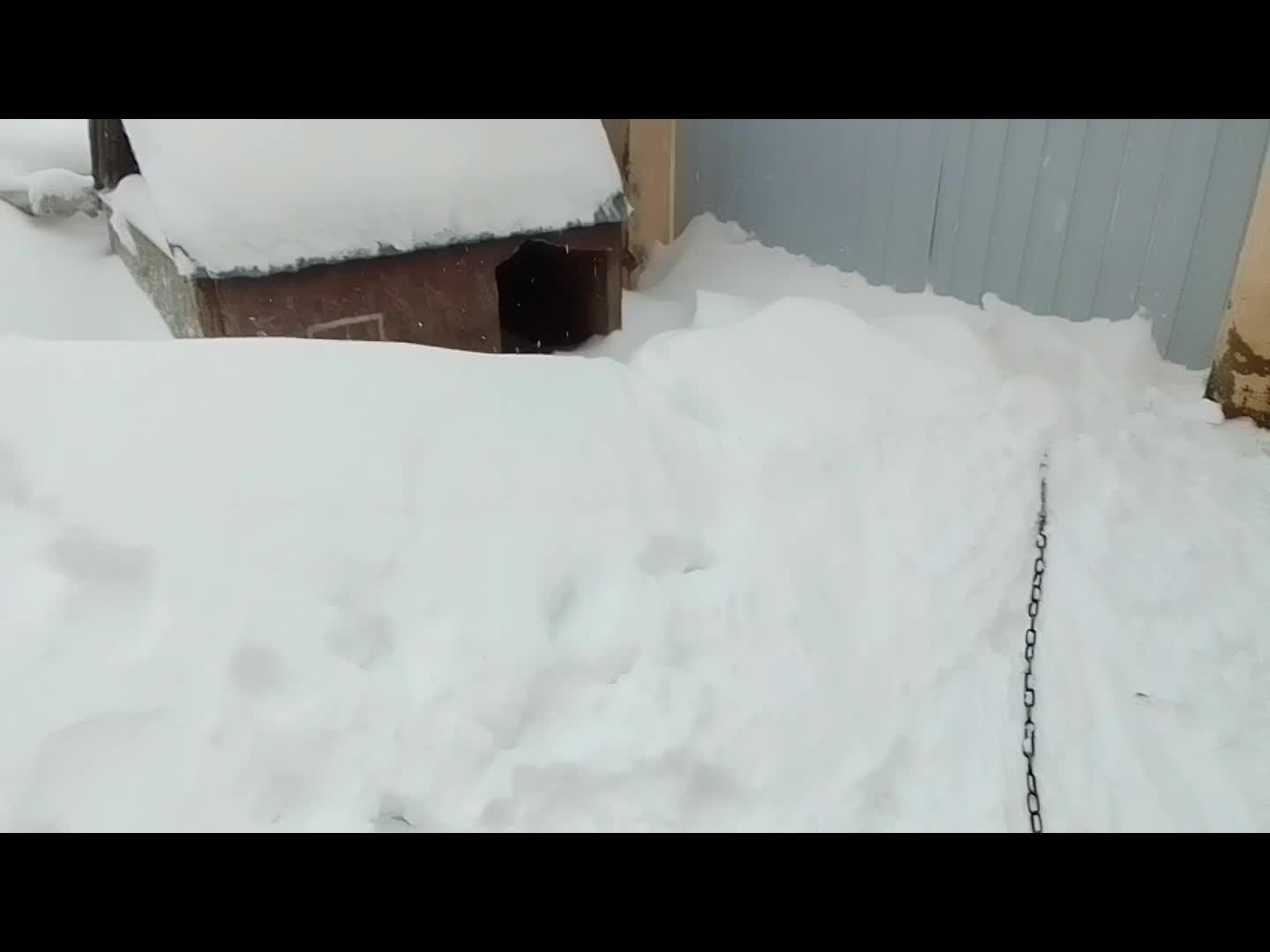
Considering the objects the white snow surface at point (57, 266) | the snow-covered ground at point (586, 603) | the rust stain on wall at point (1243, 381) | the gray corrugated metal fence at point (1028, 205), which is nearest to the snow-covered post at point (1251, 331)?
the rust stain on wall at point (1243, 381)

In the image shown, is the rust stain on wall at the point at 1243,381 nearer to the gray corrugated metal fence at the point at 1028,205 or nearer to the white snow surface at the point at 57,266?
the gray corrugated metal fence at the point at 1028,205

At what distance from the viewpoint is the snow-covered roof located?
3984mm

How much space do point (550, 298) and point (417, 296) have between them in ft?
3.80

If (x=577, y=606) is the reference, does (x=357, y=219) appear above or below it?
above

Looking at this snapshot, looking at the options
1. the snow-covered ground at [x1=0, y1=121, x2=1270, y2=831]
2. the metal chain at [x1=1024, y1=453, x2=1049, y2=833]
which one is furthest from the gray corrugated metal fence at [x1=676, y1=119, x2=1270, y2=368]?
the metal chain at [x1=1024, y1=453, x2=1049, y2=833]

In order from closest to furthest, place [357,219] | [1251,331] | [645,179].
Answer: [1251,331] < [357,219] < [645,179]

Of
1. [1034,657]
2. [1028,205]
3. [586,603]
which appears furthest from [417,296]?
[1034,657]

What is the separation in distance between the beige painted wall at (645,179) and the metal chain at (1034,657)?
3.85m

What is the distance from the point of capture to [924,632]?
2.31 metres

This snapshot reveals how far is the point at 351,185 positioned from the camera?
4.23 meters

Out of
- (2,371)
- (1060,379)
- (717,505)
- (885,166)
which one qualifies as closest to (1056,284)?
(1060,379)

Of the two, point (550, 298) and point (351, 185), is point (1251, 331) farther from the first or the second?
point (351, 185)

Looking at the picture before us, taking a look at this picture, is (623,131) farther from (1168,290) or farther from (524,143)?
(1168,290)

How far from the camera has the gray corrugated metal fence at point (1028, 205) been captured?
3736mm
